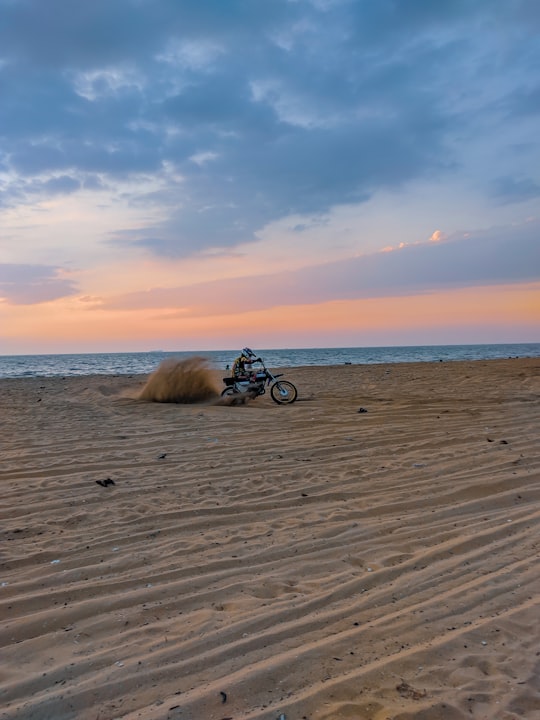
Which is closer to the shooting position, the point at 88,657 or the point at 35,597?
the point at 88,657

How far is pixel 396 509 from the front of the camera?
4.62m

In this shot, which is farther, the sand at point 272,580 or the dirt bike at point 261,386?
A: the dirt bike at point 261,386

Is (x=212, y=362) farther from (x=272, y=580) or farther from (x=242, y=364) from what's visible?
(x=272, y=580)

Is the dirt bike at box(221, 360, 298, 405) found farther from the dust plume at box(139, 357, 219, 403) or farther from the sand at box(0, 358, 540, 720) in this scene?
the sand at box(0, 358, 540, 720)

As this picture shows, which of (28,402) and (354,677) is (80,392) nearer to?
(28,402)

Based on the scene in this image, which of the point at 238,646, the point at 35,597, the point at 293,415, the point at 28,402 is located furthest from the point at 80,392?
the point at 238,646

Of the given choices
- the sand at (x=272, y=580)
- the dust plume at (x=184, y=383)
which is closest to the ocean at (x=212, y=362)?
the dust plume at (x=184, y=383)

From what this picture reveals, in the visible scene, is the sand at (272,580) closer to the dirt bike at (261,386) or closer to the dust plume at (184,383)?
the dirt bike at (261,386)

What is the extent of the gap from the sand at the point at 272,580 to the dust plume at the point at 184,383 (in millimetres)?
5355

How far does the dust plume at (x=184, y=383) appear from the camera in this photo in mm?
12742

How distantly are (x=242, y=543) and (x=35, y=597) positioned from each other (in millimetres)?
1459

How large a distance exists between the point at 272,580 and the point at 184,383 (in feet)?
32.0

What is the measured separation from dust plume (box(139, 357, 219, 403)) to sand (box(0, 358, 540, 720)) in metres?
5.36

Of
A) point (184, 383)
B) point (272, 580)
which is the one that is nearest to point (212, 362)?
point (184, 383)
